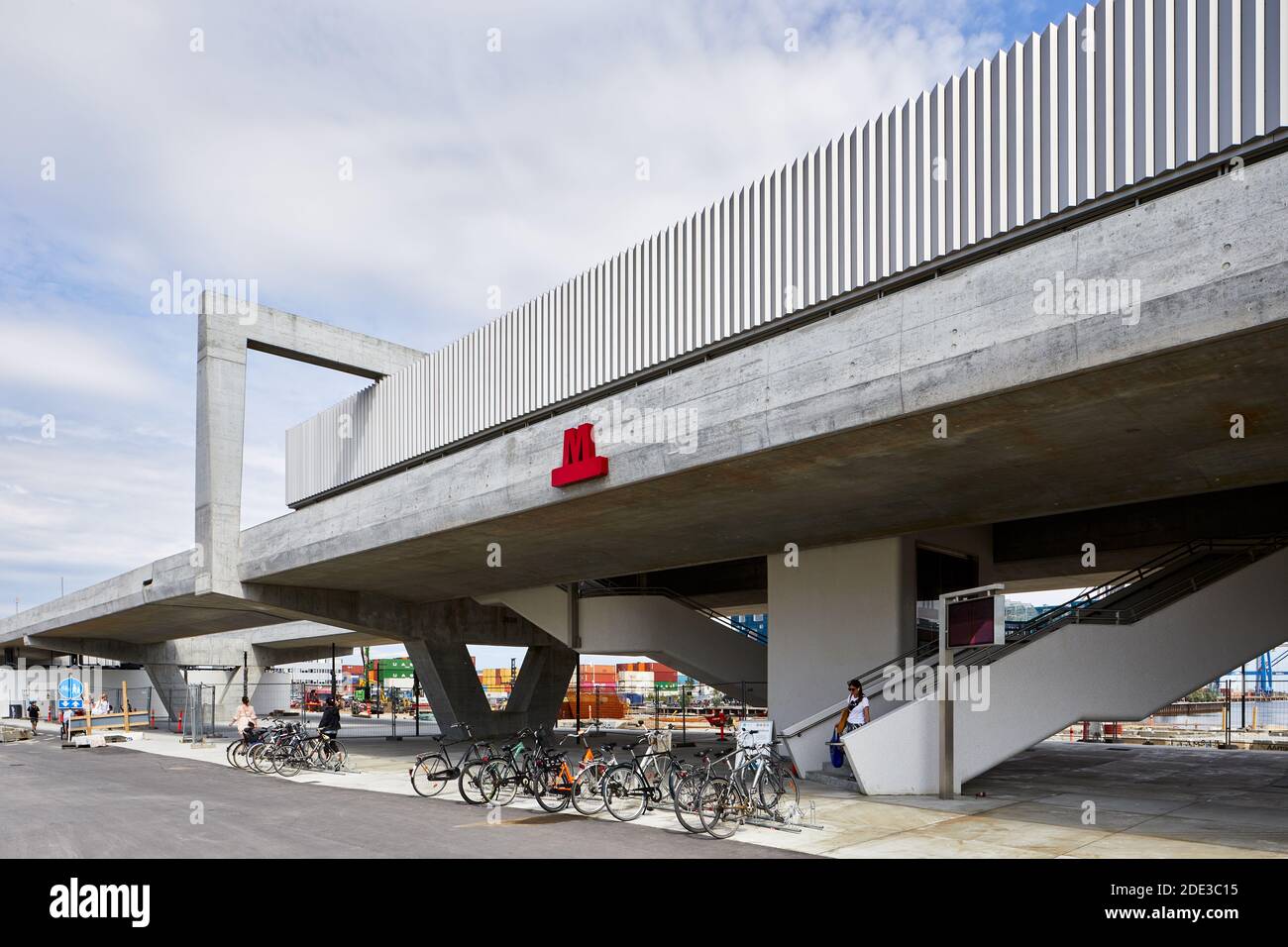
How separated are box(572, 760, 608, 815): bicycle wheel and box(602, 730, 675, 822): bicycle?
24 centimetres

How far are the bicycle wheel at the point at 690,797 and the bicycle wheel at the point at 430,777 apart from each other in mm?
5041

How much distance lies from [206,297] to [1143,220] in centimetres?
2234

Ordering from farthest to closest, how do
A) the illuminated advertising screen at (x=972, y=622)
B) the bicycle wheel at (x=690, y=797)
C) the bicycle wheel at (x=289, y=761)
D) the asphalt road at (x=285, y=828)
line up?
the bicycle wheel at (x=289, y=761), the illuminated advertising screen at (x=972, y=622), the bicycle wheel at (x=690, y=797), the asphalt road at (x=285, y=828)

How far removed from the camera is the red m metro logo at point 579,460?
15484 millimetres

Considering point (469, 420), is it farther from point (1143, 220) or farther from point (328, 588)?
point (1143, 220)

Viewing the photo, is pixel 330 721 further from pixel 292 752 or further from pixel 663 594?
pixel 663 594

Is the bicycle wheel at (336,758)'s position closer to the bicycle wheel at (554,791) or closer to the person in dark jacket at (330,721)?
the person in dark jacket at (330,721)

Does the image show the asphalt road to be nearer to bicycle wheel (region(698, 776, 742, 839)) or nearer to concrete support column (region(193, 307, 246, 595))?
bicycle wheel (region(698, 776, 742, 839))

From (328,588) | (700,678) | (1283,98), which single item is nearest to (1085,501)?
(1283,98)

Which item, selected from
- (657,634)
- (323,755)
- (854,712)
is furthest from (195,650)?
(854,712)

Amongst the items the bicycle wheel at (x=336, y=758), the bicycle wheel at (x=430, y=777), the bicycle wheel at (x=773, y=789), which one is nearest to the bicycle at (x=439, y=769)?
the bicycle wheel at (x=430, y=777)

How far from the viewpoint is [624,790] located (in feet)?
44.1

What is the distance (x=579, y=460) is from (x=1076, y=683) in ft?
26.7

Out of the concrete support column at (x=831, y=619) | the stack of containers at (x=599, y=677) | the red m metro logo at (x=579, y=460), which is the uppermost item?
the red m metro logo at (x=579, y=460)
